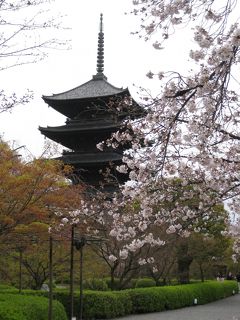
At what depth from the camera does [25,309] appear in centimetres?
945

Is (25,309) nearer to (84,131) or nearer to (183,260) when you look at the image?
(183,260)

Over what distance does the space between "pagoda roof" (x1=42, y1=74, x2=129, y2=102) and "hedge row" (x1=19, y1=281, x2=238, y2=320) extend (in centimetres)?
1009

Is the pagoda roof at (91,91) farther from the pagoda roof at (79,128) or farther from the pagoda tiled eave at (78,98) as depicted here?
the pagoda roof at (79,128)

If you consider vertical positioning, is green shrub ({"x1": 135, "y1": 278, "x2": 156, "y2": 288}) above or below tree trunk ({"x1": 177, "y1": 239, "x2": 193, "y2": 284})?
below

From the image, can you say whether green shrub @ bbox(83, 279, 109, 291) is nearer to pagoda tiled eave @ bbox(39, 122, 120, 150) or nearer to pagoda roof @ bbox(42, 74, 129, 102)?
pagoda tiled eave @ bbox(39, 122, 120, 150)

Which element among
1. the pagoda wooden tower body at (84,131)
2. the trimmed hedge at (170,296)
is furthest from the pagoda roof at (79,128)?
the trimmed hedge at (170,296)

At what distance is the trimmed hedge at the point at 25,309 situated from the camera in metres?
8.84

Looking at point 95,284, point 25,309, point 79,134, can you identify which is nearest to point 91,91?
point 79,134

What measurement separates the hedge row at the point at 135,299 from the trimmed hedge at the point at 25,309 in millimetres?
3526

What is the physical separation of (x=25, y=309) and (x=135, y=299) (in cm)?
822

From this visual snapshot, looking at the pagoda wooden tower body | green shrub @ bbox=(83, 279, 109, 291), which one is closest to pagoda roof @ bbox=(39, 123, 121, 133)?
the pagoda wooden tower body

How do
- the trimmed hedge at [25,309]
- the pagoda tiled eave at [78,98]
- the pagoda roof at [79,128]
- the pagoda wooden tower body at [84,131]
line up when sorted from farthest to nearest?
the pagoda tiled eave at [78,98] < the pagoda wooden tower body at [84,131] < the pagoda roof at [79,128] < the trimmed hedge at [25,309]

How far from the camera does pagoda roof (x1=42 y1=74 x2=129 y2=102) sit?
2547cm

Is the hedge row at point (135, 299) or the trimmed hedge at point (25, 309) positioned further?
the hedge row at point (135, 299)
